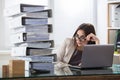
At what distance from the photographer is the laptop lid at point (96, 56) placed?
1.82 meters

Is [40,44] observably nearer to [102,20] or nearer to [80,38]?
[80,38]

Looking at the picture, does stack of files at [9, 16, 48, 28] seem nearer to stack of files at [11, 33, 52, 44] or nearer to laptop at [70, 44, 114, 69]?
stack of files at [11, 33, 52, 44]

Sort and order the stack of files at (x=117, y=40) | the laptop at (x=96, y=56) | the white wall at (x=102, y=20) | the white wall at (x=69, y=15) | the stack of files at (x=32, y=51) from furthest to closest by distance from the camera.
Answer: the white wall at (x=69, y=15)
the white wall at (x=102, y=20)
the stack of files at (x=117, y=40)
the laptop at (x=96, y=56)
the stack of files at (x=32, y=51)

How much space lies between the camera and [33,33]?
170 cm

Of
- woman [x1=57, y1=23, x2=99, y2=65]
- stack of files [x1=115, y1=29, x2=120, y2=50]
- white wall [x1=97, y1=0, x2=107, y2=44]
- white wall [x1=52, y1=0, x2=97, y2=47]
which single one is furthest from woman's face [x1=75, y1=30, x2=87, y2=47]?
white wall [x1=52, y1=0, x2=97, y2=47]

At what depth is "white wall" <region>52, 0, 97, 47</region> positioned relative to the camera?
420cm

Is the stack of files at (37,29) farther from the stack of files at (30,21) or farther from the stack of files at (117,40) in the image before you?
the stack of files at (117,40)

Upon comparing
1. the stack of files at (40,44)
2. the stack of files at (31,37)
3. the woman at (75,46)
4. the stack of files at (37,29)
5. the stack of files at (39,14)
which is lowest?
the woman at (75,46)

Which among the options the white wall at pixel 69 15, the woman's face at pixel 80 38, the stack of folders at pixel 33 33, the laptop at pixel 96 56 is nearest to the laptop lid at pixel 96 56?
the laptop at pixel 96 56

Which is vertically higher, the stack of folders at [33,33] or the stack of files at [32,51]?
the stack of folders at [33,33]

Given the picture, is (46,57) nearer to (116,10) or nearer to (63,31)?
(116,10)

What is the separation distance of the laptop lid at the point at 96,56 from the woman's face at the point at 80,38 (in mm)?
860

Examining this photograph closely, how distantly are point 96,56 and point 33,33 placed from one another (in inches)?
18.2

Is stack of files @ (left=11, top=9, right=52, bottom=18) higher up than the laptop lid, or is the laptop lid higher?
stack of files @ (left=11, top=9, right=52, bottom=18)
